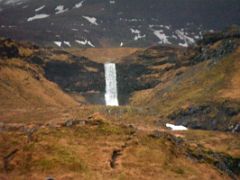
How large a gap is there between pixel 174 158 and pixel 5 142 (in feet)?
118

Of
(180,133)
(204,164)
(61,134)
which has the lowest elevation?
(180,133)

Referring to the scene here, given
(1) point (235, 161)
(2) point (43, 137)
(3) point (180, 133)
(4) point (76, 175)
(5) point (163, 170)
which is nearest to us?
(4) point (76, 175)

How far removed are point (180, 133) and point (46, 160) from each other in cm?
9259

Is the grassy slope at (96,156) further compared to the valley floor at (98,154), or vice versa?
the valley floor at (98,154)

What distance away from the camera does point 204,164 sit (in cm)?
12750

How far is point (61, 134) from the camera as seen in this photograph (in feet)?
407

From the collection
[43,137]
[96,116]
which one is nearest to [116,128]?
[96,116]

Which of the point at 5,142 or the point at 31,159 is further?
the point at 5,142

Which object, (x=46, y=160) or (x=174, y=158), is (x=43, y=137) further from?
(x=174, y=158)

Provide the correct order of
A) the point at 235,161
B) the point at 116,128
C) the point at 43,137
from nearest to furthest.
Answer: the point at 43,137
the point at 116,128
the point at 235,161

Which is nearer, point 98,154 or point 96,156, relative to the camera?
point 96,156

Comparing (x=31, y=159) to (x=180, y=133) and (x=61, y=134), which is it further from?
(x=180, y=133)

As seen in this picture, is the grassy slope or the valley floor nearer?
the grassy slope

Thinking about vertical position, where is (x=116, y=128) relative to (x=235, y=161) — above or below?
above
